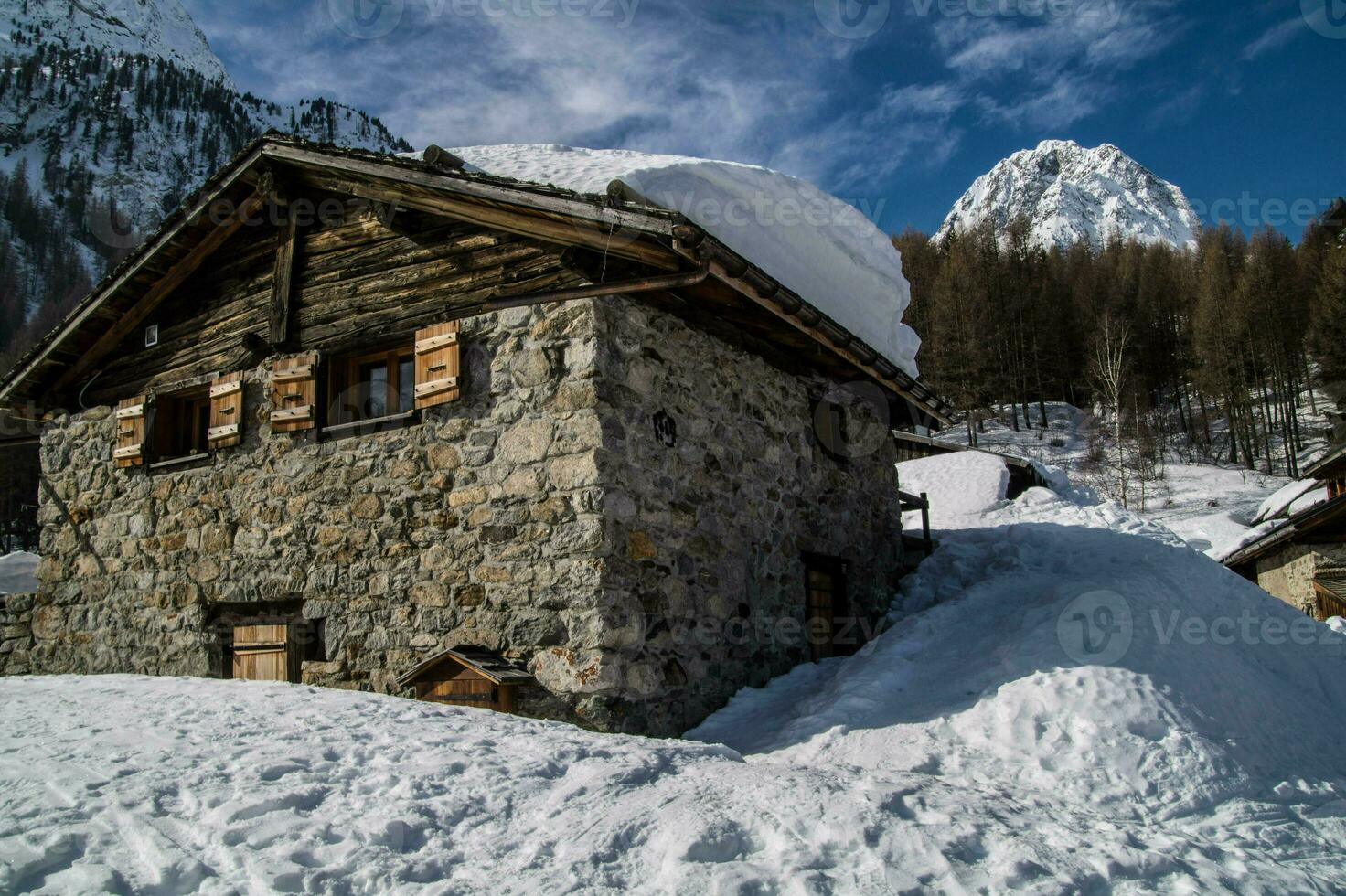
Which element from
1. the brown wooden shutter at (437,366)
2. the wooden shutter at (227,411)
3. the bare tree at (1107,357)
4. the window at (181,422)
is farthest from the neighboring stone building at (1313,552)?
the window at (181,422)

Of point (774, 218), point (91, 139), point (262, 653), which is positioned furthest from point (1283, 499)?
point (91, 139)

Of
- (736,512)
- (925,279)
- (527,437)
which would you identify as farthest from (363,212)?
(925,279)

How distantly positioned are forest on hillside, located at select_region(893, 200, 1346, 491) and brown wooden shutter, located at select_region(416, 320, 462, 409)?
27.7m

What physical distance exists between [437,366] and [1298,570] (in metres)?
17.7

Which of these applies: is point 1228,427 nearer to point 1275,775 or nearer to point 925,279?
point 925,279

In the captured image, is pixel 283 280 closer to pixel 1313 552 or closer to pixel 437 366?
pixel 437 366

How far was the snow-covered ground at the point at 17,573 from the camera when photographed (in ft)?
52.7

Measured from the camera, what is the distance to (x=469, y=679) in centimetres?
609

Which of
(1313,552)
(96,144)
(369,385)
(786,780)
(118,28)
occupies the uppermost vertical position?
(118,28)

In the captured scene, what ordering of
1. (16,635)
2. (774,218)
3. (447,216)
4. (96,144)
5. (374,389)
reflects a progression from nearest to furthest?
1. (447,216)
2. (374,389)
3. (16,635)
4. (774,218)
5. (96,144)

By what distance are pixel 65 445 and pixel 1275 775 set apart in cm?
1131

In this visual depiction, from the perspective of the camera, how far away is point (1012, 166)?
5157 inches

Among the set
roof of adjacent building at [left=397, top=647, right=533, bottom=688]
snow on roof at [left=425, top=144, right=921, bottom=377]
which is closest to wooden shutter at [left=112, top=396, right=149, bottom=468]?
snow on roof at [left=425, top=144, right=921, bottom=377]

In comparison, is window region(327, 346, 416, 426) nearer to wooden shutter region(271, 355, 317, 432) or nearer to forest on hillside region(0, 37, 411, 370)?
wooden shutter region(271, 355, 317, 432)
